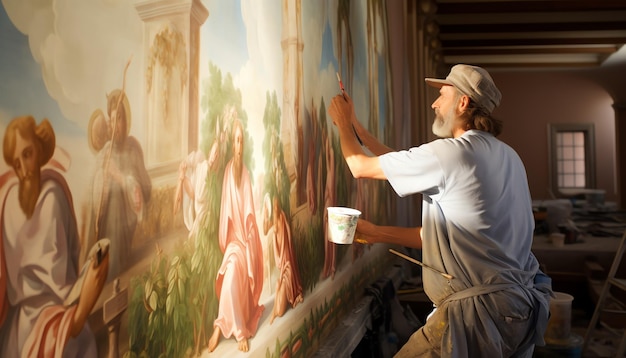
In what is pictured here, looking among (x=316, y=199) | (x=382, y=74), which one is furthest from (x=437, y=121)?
(x=382, y=74)

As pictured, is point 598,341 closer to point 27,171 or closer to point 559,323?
point 559,323

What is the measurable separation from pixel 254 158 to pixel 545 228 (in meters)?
8.71

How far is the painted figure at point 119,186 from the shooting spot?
51.8 inches

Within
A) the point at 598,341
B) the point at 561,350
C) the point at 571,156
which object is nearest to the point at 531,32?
the point at 571,156

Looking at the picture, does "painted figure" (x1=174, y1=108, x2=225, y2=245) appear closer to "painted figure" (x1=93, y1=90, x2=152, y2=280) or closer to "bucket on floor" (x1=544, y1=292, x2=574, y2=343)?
"painted figure" (x1=93, y1=90, x2=152, y2=280)

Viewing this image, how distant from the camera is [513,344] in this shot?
2578mm

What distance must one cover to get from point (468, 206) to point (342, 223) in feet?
1.77

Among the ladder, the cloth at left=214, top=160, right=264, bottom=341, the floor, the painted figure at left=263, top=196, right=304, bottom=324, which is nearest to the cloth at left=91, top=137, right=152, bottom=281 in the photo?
the cloth at left=214, top=160, right=264, bottom=341

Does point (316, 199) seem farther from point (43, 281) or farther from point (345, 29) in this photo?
point (43, 281)

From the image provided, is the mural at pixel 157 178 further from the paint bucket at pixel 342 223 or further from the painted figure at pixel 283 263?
the paint bucket at pixel 342 223

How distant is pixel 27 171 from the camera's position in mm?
1099

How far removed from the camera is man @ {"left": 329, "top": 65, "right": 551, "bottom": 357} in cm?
252

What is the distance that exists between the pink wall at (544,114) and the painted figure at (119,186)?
16054 millimetres

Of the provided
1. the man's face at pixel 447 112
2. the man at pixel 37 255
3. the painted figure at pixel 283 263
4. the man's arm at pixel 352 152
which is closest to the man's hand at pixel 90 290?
the man at pixel 37 255
